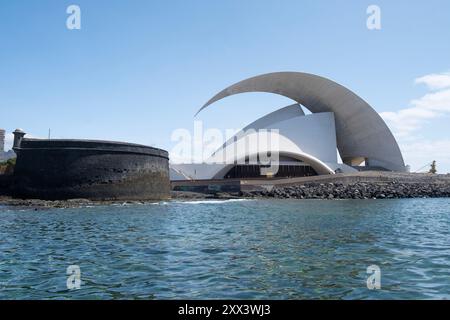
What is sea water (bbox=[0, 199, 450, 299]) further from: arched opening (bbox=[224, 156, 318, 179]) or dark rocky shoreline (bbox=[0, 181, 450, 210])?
arched opening (bbox=[224, 156, 318, 179])

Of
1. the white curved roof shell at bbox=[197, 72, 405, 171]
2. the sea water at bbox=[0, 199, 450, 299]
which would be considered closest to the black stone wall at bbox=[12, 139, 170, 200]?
the sea water at bbox=[0, 199, 450, 299]

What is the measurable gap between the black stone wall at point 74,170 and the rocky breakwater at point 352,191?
12.5m

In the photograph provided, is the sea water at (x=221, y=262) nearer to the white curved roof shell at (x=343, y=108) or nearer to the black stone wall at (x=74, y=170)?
the black stone wall at (x=74, y=170)

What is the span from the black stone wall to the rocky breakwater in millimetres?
12523

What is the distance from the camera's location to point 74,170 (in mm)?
24266

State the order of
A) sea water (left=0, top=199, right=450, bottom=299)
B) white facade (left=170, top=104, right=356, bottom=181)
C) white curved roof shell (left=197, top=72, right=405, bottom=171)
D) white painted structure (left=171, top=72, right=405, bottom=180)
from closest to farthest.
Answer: sea water (left=0, top=199, right=450, bottom=299), white facade (left=170, top=104, right=356, bottom=181), white painted structure (left=171, top=72, right=405, bottom=180), white curved roof shell (left=197, top=72, right=405, bottom=171)

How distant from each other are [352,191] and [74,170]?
2330 cm

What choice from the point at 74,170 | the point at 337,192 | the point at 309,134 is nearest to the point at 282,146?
the point at 309,134

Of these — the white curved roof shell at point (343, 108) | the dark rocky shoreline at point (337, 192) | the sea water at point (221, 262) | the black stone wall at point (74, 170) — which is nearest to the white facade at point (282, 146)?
Result: the white curved roof shell at point (343, 108)

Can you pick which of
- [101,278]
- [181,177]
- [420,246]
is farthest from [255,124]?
[101,278]

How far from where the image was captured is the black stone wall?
2395 cm

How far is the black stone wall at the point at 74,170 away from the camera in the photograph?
23.9 metres

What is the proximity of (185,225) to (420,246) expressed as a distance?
22.3 ft
